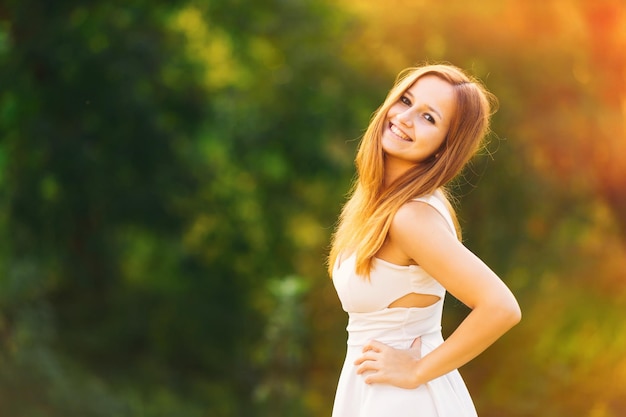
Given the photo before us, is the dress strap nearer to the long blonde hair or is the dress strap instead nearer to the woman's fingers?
the long blonde hair

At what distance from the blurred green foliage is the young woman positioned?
5.00 m

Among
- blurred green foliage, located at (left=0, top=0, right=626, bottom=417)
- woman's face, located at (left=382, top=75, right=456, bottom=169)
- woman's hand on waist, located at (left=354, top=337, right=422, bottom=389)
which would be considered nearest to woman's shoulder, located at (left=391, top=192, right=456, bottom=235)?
woman's face, located at (left=382, top=75, right=456, bottom=169)

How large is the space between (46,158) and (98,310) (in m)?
1.75

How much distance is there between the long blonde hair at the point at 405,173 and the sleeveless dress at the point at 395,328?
0.03 m

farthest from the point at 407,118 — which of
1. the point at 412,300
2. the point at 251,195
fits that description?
the point at 251,195

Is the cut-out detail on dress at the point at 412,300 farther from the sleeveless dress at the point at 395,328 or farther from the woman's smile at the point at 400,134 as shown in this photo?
the woman's smile at the point at 400,134

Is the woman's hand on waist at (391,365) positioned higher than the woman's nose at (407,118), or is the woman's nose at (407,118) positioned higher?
the woman's nose at (407,118)

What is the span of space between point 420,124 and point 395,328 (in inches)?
14.5

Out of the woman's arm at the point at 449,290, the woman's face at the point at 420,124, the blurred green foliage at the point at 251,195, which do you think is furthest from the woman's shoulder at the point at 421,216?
the blurred green foliage at the point at 251,195

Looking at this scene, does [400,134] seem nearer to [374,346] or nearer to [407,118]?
[407,118]

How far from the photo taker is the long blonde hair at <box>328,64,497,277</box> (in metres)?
1.66

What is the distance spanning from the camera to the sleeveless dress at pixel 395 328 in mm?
1658

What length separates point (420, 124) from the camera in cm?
172

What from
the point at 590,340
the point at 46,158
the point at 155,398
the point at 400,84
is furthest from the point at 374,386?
the point at 46,158
